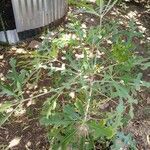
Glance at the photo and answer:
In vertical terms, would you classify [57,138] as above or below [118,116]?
below

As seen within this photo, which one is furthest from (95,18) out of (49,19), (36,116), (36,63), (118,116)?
(118,116)

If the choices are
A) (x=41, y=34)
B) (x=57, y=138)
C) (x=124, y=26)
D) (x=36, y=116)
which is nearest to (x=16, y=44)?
(x=41, y=34)

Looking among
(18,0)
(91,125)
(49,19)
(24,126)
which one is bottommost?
(24,126)

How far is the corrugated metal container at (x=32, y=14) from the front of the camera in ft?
13.0

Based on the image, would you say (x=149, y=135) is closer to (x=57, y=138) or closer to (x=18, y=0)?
(x=57, y=138)

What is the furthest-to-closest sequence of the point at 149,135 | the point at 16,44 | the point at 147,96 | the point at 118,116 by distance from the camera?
the point at 16,44
the point at 147,96
the point at 149,135
the point at 118,116

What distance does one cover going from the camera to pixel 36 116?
133 inches

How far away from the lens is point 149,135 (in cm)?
330

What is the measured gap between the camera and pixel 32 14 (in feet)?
13.4

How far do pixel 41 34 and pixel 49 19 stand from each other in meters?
0.22

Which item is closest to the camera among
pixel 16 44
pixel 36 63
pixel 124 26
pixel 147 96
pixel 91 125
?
pixel 91 125

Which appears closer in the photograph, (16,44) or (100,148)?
(100,148)

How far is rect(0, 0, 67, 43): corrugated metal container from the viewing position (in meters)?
3.96

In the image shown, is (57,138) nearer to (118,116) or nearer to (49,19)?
(118,116)
